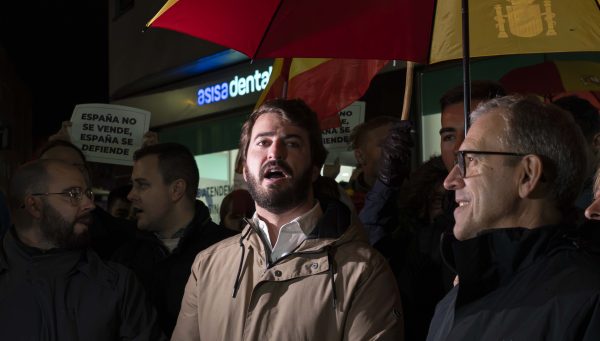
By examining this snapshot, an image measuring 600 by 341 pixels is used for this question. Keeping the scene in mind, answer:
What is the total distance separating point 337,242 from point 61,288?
140 cm

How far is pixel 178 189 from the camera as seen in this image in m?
4.98

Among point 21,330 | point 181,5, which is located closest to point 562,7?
point 181,5

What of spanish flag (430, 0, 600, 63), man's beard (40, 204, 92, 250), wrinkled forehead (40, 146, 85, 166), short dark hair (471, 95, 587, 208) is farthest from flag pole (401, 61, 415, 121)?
wrinkled forehead (40, 146, 85, 166)

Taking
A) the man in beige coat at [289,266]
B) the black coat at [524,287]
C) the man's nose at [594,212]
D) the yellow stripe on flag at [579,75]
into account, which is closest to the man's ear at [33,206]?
the man in beige coat at [289,266]

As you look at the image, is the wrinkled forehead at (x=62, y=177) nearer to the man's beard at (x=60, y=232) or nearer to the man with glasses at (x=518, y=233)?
the man's beard at (x=60, y=232)

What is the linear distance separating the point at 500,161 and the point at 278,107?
4.28ft

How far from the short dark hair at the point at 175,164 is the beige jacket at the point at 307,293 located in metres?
1.65

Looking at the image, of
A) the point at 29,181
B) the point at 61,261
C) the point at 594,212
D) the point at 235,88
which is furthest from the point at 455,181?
the point at 235,88

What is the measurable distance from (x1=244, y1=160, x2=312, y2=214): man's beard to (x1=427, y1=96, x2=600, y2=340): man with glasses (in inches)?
34.7

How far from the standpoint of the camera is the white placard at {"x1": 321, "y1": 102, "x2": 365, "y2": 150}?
251 inches

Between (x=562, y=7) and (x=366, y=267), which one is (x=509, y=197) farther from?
(x=562, y=7)

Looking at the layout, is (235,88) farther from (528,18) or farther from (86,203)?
(528,18)

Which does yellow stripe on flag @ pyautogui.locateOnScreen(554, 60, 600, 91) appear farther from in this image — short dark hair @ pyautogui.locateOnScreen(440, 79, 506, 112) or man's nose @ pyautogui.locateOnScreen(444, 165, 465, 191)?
man's nose @ pyautogui.locateOnScreen(444, 165, 465, 191)

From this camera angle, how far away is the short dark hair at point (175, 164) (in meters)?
5.04
